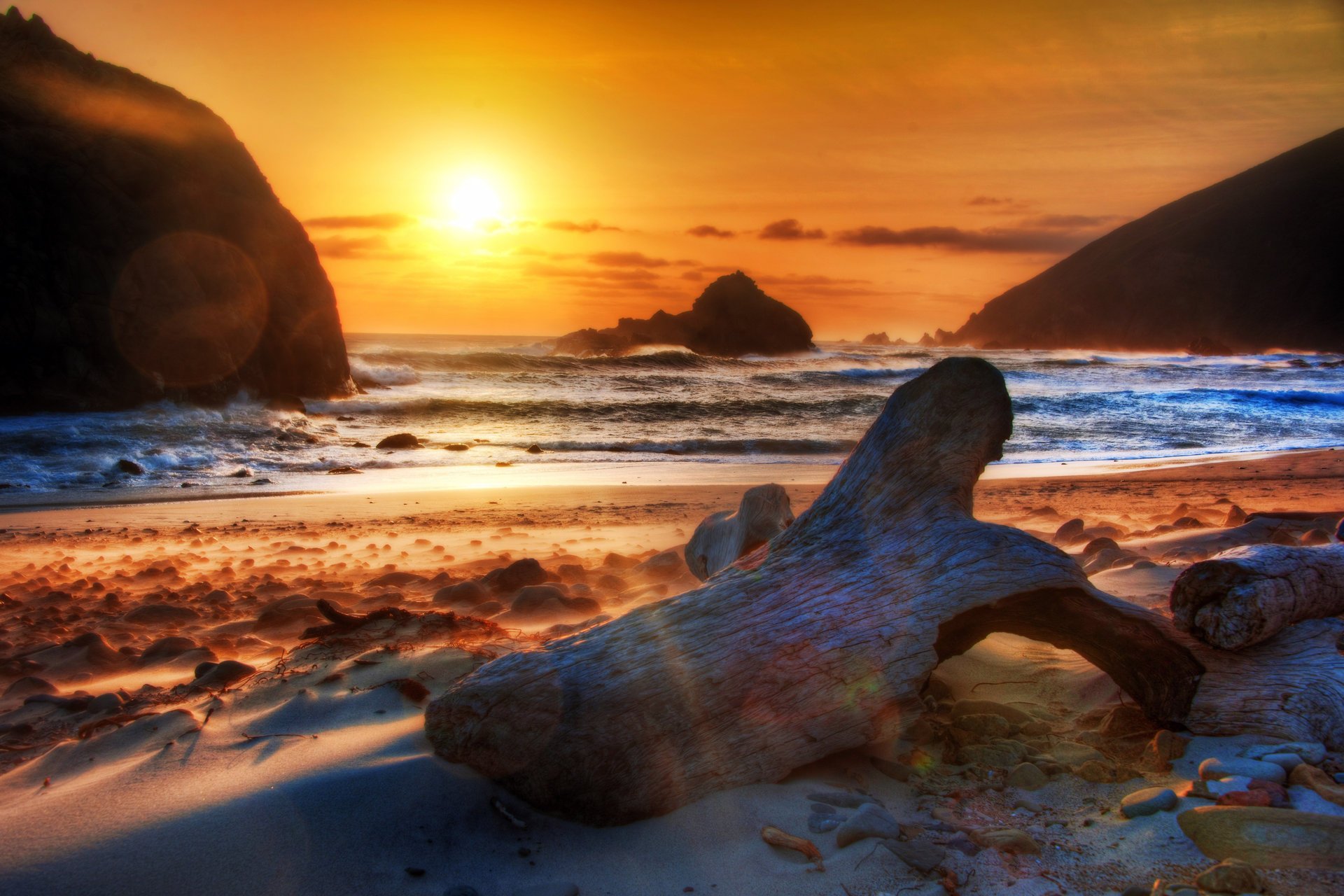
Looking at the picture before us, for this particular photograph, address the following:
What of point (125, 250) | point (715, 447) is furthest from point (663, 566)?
point (125, 250)

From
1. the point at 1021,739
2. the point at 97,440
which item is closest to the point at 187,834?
the point at 1021,739

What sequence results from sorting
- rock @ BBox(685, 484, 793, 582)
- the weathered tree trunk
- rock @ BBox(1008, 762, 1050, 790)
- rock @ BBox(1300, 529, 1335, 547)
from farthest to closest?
rock @ BBox(1300, 529, 1335, 547), rock @ BBox(685, 484, 793, 582), the weathered tree trunk, rock @ BBox(1008, 762, 1050, 790)

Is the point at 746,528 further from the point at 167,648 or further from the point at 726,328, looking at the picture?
the point at 726,328

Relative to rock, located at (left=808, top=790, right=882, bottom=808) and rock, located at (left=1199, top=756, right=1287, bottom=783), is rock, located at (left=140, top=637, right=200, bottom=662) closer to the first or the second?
rock, located at (left=808, top=790, right=882, bottom=808)

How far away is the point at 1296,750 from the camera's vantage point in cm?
226

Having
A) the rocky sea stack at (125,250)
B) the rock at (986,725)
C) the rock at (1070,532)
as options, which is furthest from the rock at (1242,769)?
the rocky sea stack at (125,250)

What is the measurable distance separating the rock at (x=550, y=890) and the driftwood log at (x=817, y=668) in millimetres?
264

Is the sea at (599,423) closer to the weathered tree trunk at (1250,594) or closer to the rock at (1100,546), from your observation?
the rock at (1100,546)

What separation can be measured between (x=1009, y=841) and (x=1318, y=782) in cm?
82

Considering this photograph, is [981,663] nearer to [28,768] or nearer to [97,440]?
[28,768]

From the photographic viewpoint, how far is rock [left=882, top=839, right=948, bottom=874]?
1979 millimetres

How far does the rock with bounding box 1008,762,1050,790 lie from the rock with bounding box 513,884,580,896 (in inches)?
50.8

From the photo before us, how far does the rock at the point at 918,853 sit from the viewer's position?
6.49 feet

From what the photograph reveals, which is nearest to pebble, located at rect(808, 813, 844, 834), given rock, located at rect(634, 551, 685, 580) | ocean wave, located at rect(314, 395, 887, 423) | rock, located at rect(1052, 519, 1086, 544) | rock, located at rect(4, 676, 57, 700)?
rock, located at rect(634, 551, 685, 580)
